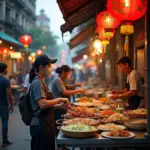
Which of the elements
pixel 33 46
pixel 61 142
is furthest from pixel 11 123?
pixel 33 46

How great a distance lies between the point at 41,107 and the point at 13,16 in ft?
103

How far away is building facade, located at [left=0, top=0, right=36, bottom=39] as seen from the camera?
29.1m

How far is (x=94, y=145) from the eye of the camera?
12.7 ft

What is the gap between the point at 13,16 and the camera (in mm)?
33750

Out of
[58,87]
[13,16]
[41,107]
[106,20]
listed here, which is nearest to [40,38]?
[13,16]

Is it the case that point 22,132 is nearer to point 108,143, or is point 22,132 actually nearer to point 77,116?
point 77,116

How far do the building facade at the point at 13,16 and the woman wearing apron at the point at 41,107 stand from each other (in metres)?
25.1

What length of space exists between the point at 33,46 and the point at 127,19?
42.2 metres

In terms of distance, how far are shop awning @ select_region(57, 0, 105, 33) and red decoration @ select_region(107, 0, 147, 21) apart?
7.21 feet

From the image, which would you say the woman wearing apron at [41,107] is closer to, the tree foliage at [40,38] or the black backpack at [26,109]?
the black backpack at [26,109]

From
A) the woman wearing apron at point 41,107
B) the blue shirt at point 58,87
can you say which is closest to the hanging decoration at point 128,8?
the woman wearing apron at point 41,107

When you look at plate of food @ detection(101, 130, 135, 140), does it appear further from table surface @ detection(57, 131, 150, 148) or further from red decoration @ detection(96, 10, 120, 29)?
red decoration @ detection(96, 10, 120, 29)

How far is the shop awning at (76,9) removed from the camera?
8.01m

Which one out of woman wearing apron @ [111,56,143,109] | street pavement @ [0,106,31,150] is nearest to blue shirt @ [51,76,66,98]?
woman wearing apron @ [111,56,143,109]
